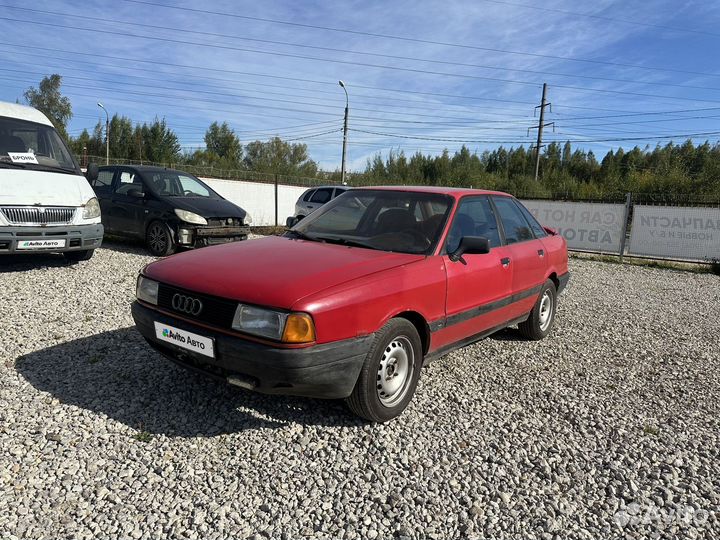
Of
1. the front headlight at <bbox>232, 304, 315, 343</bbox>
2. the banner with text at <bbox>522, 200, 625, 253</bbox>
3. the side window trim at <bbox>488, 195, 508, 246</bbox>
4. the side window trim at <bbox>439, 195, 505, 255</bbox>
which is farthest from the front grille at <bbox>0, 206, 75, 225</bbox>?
the banner with text at <bbox>522, 200, 625, 253</bbox>

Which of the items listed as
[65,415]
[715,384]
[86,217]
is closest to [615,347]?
[715,384]

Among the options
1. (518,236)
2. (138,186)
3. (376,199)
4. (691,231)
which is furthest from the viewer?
(691,231)

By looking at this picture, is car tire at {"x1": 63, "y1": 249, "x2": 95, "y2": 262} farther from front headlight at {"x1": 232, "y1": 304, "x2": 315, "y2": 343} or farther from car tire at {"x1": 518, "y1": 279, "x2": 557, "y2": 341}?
car tire at {"x1": 518, "y1": 279, "x2": 557, "y2": 341}

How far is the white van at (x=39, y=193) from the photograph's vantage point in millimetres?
6336

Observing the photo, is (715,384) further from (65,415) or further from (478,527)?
(65,415)

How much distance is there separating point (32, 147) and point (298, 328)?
259 inches

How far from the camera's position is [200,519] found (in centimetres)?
228

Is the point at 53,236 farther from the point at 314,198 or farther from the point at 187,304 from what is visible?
the point at 314,198

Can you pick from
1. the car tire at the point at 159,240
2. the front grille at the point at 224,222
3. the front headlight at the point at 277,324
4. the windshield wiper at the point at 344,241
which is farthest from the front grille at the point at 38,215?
the front headlight at the point at 277,324

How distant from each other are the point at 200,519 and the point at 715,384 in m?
4.40

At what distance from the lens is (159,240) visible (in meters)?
9.15

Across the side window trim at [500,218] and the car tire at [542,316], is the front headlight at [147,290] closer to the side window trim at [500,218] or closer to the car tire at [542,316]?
the side window trim at [500,218]

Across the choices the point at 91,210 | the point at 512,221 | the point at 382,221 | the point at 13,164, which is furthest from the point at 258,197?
the point at 382,221

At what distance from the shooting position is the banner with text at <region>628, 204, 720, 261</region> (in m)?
12.4
